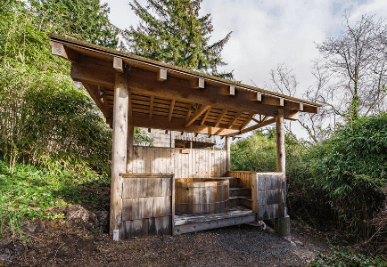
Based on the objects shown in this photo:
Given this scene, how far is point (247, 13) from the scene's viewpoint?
23.7 ft

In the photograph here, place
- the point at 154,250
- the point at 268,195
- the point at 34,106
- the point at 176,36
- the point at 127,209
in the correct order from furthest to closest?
the point at 176,36 < the point at 268,195 < the point at 34,106 < the point at 127,209 < the point at 154,250

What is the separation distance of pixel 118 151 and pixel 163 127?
→ 3181 mm

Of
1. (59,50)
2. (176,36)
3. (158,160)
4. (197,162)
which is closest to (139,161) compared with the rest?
(158,160)

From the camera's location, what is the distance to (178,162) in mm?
6113

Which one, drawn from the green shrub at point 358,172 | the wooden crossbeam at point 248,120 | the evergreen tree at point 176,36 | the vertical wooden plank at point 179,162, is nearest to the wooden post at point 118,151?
the vertical wooden plank at point 179,162

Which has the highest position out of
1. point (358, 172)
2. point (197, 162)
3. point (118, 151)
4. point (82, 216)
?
point (118, 151)

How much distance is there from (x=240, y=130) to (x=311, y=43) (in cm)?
695

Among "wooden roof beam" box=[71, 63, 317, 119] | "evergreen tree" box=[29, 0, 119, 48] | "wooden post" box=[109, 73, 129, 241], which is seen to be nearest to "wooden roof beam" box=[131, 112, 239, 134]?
"wooden roof beam" box=[71, 63, 317, 119]

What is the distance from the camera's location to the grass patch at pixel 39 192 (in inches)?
102

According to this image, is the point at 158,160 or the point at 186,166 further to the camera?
the point at 186,166

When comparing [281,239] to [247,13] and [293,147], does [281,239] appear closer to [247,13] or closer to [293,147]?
[293,147]

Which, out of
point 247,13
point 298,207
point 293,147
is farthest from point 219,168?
point 247,13

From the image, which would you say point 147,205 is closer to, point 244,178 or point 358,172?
point 244,178

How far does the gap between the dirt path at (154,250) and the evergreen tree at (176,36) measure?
36.0 ft
